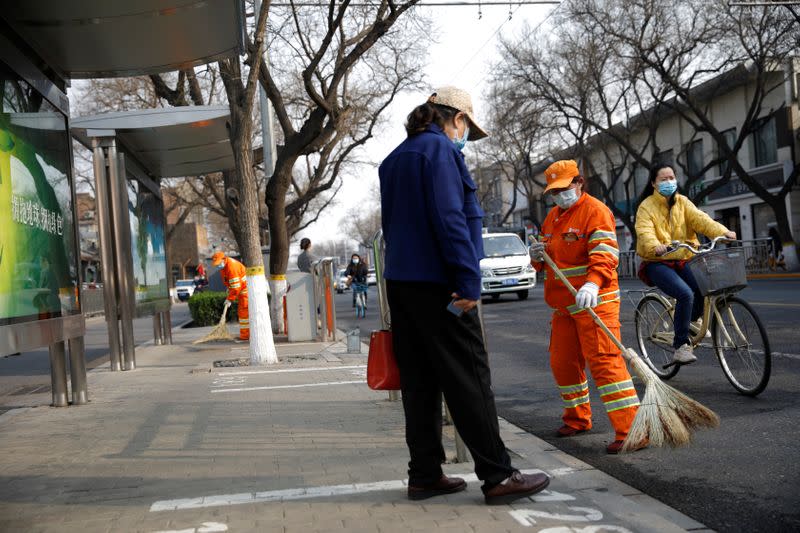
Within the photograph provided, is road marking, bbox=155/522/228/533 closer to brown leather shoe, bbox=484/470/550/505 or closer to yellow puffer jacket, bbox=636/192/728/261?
brown leather shoe, bbox=484/470/550/505

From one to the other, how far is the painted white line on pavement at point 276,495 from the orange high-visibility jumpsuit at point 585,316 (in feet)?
3.19

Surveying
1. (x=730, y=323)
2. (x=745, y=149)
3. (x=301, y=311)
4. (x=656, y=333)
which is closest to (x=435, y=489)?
(x=730, y=323)

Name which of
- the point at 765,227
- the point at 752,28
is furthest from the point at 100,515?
the point at 765,227

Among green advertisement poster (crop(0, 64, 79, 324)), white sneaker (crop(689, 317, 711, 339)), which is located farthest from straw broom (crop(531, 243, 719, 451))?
green advertisement poster (crop(0, 64, 79, 324))

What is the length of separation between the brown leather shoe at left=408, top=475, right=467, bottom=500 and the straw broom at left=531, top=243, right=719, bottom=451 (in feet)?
4.20

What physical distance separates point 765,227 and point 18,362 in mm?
32702

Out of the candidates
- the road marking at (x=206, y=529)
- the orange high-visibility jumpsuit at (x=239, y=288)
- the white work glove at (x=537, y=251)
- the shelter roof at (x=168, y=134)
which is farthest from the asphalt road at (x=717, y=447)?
the orange high-visibility jumpsuit at (x=239, y=288)

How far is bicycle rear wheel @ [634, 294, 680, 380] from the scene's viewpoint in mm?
7668

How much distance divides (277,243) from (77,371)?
9282 millimetres

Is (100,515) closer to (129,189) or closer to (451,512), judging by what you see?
(451,512)

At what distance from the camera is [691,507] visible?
4.05 meters

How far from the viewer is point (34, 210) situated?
6828 mm

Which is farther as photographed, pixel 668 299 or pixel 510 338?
pixel 510 338

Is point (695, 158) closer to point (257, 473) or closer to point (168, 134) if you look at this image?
point (168, 134)
